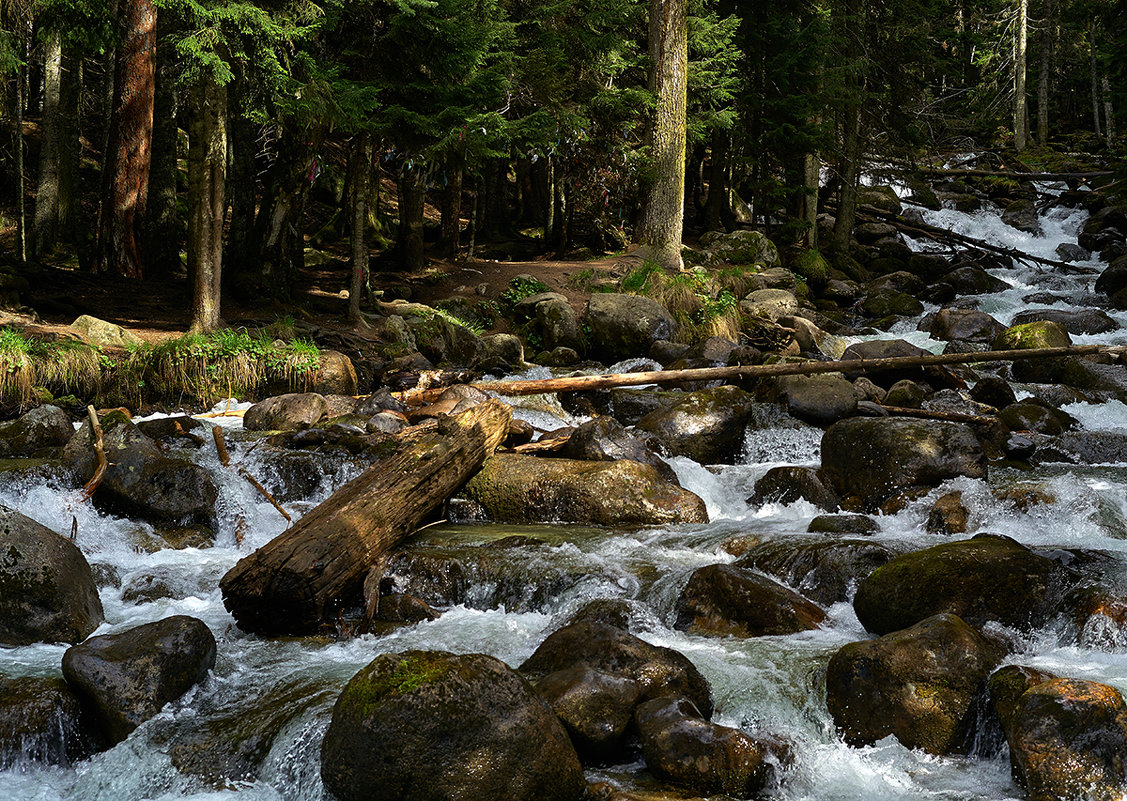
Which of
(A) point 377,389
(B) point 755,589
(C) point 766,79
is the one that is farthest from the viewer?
(C) point 766,79

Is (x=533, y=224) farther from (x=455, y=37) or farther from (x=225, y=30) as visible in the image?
(x=225, y=30)

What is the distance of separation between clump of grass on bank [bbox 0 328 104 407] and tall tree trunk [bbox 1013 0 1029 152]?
3810cm

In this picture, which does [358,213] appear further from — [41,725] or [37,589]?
[41,725]

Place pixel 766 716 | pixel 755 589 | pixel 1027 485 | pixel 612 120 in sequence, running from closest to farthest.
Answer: pixel 766 716, pixel 755 589, pixel 1027 485, pixel 612 120

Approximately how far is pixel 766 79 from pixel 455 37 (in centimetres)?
1111

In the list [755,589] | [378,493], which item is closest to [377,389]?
[378,493]

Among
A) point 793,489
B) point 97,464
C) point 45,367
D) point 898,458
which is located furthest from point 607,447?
point 45,367

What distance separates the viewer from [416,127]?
579 inches

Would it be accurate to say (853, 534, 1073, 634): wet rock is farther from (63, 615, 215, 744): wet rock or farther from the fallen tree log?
the fallen tree log

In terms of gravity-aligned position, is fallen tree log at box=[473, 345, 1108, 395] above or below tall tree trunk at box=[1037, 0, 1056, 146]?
below

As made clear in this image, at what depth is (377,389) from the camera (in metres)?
13.7

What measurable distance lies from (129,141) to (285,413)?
7801 mm

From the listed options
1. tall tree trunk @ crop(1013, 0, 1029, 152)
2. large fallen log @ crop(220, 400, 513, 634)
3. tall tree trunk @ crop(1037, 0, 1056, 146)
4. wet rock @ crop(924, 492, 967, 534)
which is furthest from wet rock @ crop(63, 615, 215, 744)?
tall tree trunk @ crop(1037, 0, 1056, 146)

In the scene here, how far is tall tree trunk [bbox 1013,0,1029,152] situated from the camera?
37.0m
